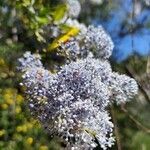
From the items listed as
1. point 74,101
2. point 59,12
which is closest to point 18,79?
point 59,12

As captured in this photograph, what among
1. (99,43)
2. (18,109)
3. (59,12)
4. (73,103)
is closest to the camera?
(73,103)

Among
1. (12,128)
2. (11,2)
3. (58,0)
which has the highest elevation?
(58,0)

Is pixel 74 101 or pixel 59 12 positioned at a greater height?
pixel 59 12

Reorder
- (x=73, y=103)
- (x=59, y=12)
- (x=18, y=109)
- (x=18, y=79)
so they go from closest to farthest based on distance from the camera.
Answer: (x=73, y=103) < (x=59, y=12) < (x=18, y=79) < (x=18, y=109)

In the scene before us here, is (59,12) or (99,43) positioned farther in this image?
(59,12)

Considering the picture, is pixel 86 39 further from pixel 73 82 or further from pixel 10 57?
pixel 10 57

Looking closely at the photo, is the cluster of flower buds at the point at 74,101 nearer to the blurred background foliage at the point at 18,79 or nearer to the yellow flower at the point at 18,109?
the blurred background foliage at the point at 18,79

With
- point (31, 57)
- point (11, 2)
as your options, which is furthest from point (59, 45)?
point (11, 2)

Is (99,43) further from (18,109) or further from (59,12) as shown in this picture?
(18,109)
